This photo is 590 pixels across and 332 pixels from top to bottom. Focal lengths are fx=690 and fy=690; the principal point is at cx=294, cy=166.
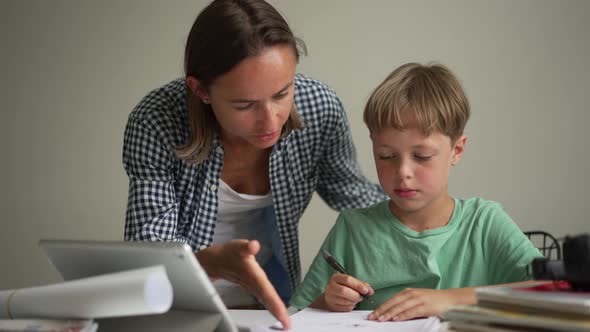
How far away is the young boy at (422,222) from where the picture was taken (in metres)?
1.29

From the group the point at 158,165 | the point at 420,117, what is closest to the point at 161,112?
the point at 158,165

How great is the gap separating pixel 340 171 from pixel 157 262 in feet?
3.41

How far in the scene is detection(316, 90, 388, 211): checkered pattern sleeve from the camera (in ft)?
5.58

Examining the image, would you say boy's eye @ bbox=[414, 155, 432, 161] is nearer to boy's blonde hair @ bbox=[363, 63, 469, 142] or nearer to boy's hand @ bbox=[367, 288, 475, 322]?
boy's blonde hair @ bbox=[363, 63, 469, 142]

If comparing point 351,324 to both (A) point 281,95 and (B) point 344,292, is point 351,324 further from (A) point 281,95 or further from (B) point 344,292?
(A) point 281,95

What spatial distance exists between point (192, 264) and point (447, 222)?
0.73 m

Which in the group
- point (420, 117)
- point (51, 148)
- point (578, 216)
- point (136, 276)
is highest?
point (420, 117)

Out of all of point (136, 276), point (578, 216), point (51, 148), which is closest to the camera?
point (136, 276)

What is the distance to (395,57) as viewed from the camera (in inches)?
111

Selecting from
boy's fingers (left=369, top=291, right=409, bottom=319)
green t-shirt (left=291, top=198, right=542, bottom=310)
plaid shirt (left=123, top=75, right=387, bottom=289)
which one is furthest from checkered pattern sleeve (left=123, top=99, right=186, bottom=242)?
boy's fingers (left=369, top=291, right=409, bottom=319)

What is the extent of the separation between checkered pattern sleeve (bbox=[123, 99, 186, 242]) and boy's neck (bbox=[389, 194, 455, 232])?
19.9 inches

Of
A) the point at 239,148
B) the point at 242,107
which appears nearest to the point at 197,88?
the point at 242,107

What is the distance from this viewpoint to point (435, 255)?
1.30m

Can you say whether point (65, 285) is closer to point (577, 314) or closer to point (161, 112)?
point (577, 314)
